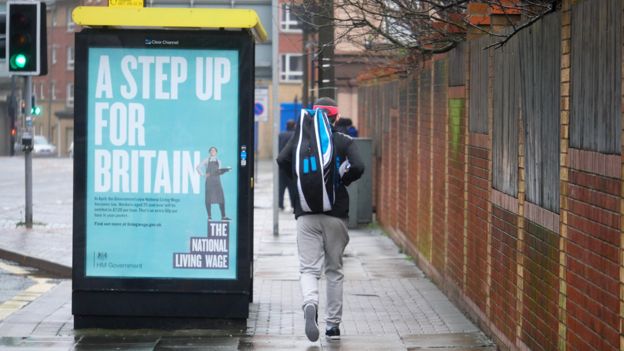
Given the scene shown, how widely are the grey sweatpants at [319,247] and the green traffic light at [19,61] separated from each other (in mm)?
9215

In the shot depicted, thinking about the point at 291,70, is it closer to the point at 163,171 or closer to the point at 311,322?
the point at 163,171

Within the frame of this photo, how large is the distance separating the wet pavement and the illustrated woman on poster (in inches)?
39.2

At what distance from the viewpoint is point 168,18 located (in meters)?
9.23

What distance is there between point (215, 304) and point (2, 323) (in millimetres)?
1679

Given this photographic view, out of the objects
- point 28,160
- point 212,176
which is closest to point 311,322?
point 212,176

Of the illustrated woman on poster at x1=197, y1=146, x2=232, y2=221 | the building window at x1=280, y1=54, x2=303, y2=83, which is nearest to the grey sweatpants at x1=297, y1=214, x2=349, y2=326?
the illustrated woman on poster at x1=197, y1=146, x2=232, y2=221

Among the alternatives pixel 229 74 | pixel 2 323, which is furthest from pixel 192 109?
pixel 2 323

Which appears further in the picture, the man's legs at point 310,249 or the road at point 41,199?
the road at point 41,199

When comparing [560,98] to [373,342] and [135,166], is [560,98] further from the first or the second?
[135,166]

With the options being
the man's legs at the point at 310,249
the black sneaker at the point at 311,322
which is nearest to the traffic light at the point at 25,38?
the man's legs at the point at 310,249

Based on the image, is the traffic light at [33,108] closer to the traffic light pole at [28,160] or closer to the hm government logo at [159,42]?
the traffic light pole at [28,160]

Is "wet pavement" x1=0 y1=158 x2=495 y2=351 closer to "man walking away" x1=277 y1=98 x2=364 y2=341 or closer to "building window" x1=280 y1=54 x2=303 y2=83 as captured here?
"man walking away" x1=277 y1=98 x2=364 y2=341

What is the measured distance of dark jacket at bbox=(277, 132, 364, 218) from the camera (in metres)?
9.14

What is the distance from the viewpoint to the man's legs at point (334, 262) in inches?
363
